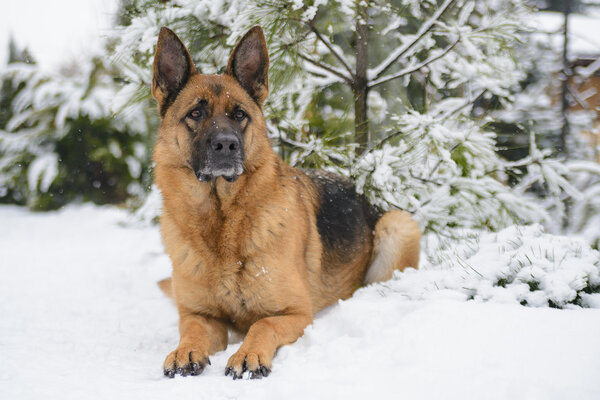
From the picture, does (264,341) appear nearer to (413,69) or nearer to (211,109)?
(211,109)

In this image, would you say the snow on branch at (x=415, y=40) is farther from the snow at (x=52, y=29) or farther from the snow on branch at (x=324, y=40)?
the snow at (x=52, y=29)

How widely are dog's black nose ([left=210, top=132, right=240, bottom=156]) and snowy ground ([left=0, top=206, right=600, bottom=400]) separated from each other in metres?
1.19

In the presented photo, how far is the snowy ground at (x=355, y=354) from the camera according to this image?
172 cm

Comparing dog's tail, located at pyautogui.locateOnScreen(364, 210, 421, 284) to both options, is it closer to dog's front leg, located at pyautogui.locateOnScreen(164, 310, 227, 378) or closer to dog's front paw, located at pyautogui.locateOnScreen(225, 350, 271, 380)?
dog's front leg, located at pyautogui.locateOnScreen(164, 310, 227, 378)

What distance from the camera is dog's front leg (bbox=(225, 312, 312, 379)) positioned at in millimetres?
2188

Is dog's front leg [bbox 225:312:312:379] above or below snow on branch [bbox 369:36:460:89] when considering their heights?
below

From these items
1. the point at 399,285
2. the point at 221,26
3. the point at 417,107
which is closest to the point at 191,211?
the point at 399,285

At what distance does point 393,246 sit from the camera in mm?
3896

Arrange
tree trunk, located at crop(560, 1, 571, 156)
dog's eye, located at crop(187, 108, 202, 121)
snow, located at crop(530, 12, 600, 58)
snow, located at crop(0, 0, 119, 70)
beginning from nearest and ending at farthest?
1. dog's eye, located at crop(187, 108, 202, 121)
2. snow, located at crop(530, 12, 600, 58)
3. tree trunk, located at crop(560, 1, 571, 156)
4. snow, located at crop(0, 0, 119, 70)

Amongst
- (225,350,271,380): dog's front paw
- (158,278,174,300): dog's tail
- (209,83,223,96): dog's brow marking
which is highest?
(209,83,223,96): dog's brow marking

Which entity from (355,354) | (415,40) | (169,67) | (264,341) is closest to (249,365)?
(264,341)

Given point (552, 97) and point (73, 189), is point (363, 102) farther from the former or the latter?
point (73, 189)

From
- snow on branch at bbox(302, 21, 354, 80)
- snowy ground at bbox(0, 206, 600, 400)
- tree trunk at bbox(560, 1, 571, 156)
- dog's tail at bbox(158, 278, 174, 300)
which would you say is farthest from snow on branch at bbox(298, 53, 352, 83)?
tree trunk at bbox(560, 1, 571, 156)

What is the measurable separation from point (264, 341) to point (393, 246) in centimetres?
187
